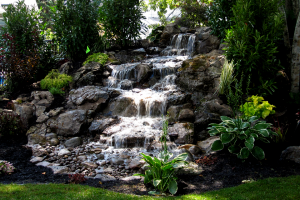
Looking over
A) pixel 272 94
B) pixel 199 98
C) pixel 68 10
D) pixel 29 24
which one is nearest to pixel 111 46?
pixel 68 10

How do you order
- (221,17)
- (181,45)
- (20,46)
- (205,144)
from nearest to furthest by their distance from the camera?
(205,144), (221,17), (20,46), (181,45)

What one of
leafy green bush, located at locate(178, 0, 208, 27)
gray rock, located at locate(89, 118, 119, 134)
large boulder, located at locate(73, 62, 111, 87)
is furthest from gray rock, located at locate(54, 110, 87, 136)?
leafy green bush, located at locate(178, 0, 208, 27)

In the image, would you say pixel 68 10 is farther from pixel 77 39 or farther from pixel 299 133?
pixel 299 133

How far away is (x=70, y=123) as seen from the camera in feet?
24.4

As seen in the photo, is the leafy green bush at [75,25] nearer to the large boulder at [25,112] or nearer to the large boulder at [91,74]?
the large boulder at [91,74]

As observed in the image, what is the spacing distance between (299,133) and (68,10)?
1067cm

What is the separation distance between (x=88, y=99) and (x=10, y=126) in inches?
99.4

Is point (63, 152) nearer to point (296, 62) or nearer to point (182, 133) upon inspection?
point (182, 133)

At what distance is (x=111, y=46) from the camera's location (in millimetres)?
Result: 12125

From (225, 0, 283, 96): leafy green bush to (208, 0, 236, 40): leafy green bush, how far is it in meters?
1.99

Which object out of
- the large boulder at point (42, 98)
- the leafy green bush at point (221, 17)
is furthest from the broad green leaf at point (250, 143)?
the large boulder at point (42, 98)

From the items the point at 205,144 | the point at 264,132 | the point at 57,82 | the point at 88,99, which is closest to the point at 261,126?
the point at 264,132

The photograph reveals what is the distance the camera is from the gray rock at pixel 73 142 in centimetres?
671

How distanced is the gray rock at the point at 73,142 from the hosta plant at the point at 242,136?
3885 millimetres
